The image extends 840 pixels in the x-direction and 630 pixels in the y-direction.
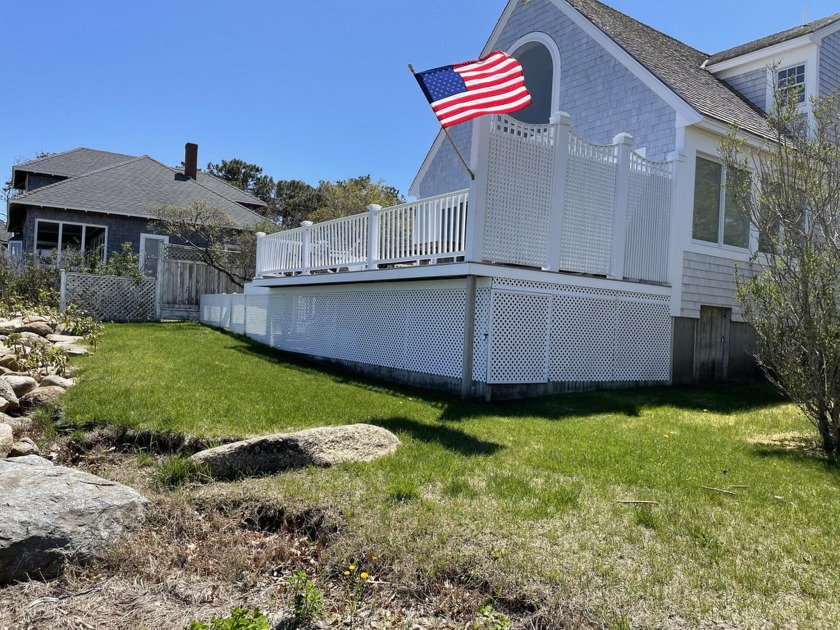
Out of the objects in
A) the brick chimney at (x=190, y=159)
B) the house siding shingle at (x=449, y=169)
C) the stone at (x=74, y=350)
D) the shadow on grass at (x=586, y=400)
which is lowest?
the shadow on grass at (x=586, y=400)

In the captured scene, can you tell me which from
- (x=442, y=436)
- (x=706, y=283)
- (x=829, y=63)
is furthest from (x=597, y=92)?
(x=442, y=436)

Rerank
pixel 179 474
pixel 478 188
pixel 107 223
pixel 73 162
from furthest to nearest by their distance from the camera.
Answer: pixel 73 162 → pixel 107 223 → pixel 478 188 → pixel 179 474

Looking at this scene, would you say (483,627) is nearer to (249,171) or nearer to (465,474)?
(465,474)

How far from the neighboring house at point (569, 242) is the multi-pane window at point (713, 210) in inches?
1.4

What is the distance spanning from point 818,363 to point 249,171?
44.8 meters

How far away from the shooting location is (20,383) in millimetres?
6996

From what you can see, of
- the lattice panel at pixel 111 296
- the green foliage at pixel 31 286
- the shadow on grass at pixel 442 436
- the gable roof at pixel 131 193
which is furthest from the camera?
the gable roof at pixel 131 193

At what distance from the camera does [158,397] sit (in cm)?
675

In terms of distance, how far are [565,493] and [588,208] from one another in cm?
566

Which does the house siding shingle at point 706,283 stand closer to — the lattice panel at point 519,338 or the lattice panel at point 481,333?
the lattice panel at point 519,338

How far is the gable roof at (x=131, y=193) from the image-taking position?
19.5m

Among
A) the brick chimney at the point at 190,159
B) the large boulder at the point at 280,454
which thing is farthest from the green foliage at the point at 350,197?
the large boulder at the point at 280,454

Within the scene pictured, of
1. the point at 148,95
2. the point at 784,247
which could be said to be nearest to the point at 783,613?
the point at 784,247

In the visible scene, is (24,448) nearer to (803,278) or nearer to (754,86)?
(803,278)
